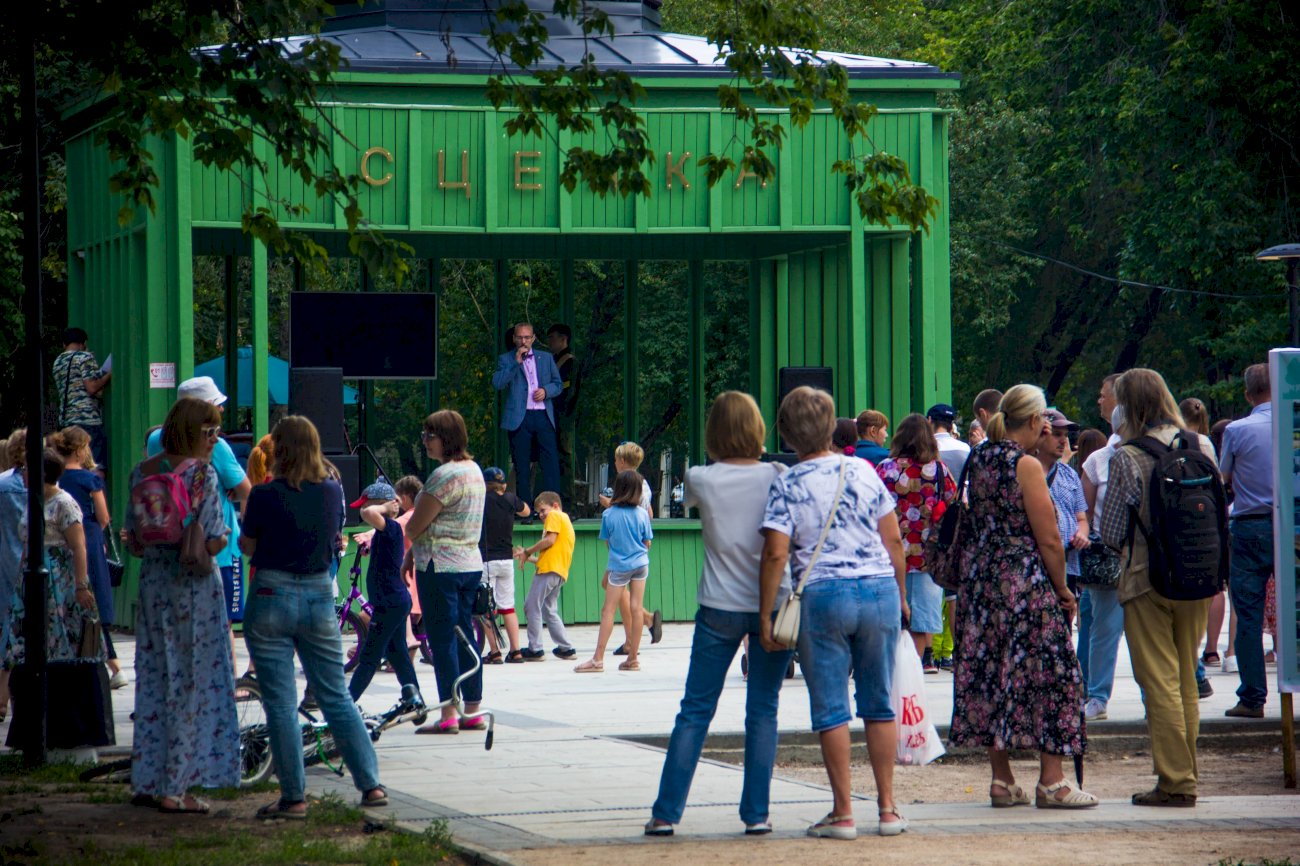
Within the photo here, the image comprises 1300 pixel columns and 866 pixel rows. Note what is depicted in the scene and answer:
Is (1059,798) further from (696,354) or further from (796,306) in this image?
(696,354)

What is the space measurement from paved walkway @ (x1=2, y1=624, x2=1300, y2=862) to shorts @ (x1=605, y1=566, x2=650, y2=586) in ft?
3.90

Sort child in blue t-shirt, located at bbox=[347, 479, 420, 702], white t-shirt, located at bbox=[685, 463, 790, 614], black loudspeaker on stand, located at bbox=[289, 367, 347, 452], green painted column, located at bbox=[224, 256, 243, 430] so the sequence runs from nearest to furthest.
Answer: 1. white t-shirt, located at bbox=[685, 463, 790, 614]
2. child in blue t-shirt, located at bbox=[347, 479, 420, 702]
3. black loudspeaker on stand, located at bbox=[289, 367, 347, 452]
4. green painted column, located at bbox=[224, 256, 243, 430]

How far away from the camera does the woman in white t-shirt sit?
23.7 feet

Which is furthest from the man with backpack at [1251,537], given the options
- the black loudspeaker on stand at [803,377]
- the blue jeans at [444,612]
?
the black loudspeaker on stand at [803,377]


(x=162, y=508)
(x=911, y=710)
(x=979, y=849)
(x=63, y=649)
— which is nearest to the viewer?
(x=979, y=849)

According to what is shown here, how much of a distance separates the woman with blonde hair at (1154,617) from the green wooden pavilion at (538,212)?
8.74m

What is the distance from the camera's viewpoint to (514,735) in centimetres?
1041

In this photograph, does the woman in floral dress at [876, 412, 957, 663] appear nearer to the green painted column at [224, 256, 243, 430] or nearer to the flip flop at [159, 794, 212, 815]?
the flip flop at [159, 794, 212, 815]

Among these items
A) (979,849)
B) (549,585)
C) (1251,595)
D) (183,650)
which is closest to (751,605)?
(979,849)

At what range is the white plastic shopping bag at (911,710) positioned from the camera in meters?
8.65

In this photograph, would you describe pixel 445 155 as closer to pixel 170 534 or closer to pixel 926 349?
pixel 926 349

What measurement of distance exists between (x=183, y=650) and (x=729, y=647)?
8.00 ft

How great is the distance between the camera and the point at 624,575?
1405 centimetres

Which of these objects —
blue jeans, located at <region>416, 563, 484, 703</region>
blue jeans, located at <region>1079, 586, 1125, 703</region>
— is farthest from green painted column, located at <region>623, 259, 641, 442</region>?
blue jeans, located at <region>416, 563, 484, 703</region>
